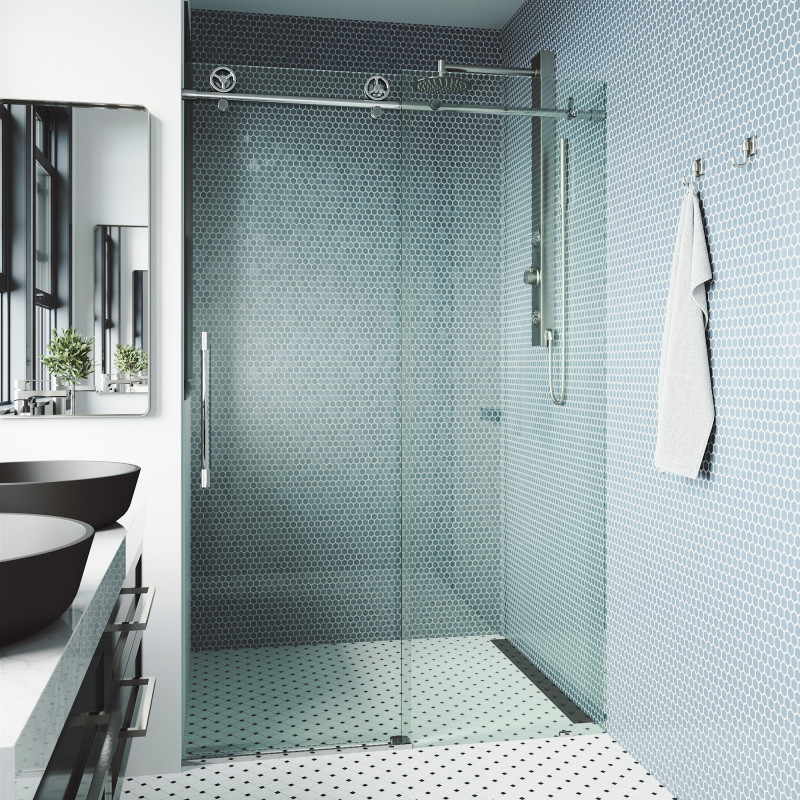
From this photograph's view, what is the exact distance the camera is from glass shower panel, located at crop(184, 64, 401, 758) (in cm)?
299

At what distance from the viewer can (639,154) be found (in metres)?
2.82

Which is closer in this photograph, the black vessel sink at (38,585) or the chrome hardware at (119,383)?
the black vessel sink at (38,585)

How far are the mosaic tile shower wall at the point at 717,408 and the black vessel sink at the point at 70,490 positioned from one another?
5.27 feet

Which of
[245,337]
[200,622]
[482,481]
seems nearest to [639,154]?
[482,481]

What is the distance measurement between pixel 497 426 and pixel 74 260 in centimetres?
162

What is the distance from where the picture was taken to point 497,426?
10.1 feet

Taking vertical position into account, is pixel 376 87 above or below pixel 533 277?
above

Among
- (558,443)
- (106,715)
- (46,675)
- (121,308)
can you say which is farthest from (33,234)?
(46,675)

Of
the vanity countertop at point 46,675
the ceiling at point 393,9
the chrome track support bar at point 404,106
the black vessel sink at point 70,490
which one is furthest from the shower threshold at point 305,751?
the ceiling at point 393,9

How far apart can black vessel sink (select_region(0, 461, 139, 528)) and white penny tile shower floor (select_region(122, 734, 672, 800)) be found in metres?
1.23

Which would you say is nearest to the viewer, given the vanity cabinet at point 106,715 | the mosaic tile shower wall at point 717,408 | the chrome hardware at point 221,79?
the vanity cabinet at point 106,715

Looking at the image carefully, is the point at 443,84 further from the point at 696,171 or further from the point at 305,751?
the point at 305,751

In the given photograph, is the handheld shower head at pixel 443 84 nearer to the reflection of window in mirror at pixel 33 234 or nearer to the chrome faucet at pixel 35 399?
the reflection of window in mirror at pixel 33 234

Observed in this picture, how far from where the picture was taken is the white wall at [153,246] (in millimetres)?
2801
